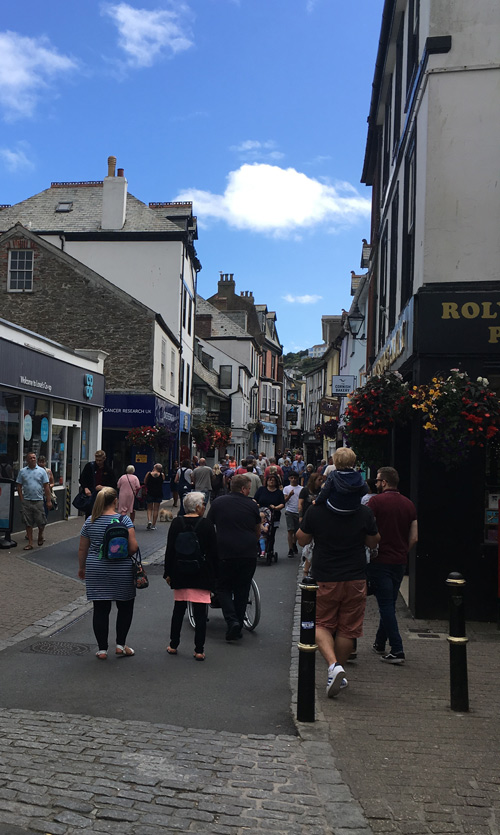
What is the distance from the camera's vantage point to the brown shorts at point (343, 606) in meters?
A: 6.16

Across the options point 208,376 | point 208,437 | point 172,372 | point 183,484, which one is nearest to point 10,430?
point 183,484

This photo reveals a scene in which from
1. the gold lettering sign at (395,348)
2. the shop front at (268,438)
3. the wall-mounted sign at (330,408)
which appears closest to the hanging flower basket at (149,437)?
the wall-mounted sign at (330,408)

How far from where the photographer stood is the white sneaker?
19.2 ft

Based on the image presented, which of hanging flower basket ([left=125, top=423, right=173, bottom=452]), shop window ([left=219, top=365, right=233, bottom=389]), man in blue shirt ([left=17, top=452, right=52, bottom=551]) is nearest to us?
man in blue shirt ([left=17, top=452, right=52, bottom=551])

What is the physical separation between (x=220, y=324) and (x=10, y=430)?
164 ft

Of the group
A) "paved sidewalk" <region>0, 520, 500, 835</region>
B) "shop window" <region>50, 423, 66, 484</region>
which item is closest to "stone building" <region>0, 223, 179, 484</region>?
"shop window" <region>50, 423, 66, 484</region>

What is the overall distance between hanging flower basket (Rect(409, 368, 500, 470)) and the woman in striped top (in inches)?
136

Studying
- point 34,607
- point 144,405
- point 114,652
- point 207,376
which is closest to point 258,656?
point 114,652

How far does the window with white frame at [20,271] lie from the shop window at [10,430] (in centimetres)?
1232

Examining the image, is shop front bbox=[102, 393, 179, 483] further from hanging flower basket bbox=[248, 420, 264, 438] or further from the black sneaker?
hanging flower basket bbox=[248, 420, 264, 438]

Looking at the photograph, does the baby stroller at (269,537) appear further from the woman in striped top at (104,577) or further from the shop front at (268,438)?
the shop front at (268,438)

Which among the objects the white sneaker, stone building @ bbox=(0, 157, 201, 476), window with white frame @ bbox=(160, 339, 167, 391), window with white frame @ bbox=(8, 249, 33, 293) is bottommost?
the white sneaker

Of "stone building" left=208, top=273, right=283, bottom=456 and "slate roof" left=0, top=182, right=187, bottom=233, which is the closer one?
"slate roof" left=0, top=182, right=187, bottom=233

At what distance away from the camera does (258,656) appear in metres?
7.37
